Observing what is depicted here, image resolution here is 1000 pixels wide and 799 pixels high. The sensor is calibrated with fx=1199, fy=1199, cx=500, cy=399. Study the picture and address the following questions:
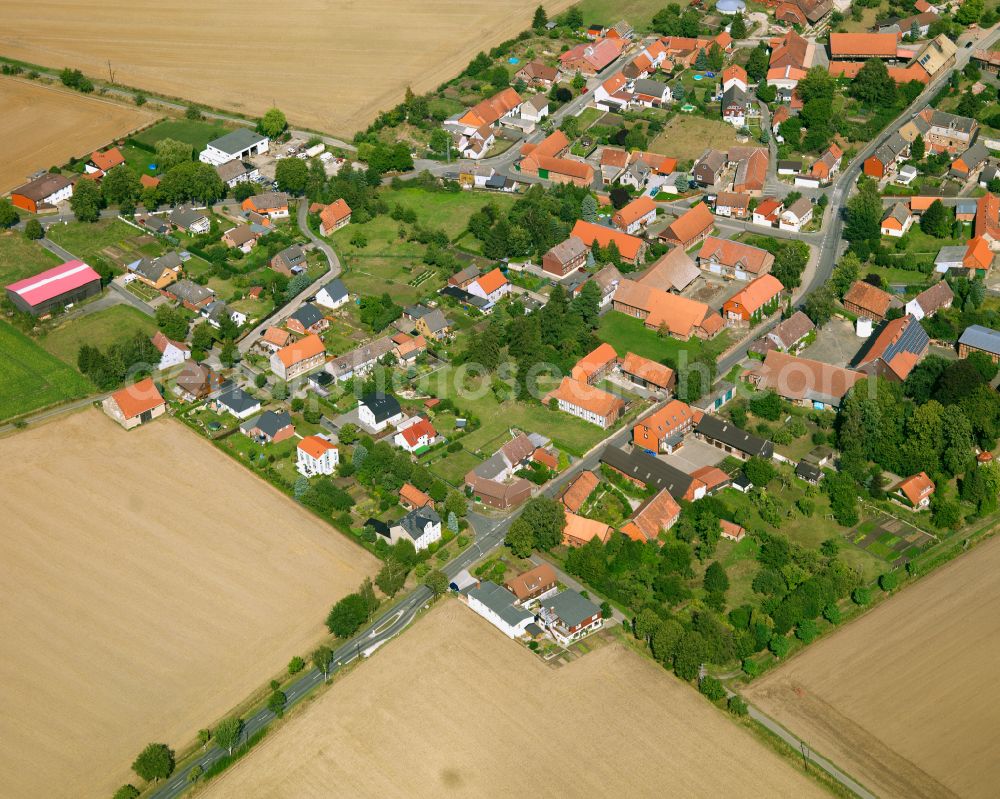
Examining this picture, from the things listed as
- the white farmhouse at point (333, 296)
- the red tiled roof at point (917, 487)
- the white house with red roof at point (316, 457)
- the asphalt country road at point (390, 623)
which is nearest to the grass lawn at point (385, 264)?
the white farmhouse at point (333, 296)

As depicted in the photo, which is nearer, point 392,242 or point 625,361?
point 625,361

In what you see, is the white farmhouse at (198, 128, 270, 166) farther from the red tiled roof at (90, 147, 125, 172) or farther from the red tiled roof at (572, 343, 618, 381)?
the red tiled roof at (572, 343, 618, 381)

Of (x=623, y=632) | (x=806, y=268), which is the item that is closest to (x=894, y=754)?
(x=623, y=632)

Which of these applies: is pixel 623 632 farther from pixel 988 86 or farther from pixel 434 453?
pixel 988 86

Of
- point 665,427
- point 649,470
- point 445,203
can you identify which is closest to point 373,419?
point 649,470

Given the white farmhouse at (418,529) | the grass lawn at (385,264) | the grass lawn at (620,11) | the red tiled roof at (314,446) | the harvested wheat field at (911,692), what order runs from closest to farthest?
the harvested wheat field at (911,692) < the white farmhouse at (418,529) < the red tiled roof at (314,446) < the grass lawn at (385,264) < the grass lawn at (620,11)

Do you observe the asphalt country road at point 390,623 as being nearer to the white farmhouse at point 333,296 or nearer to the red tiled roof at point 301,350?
the red tiled roof at point 301,350
